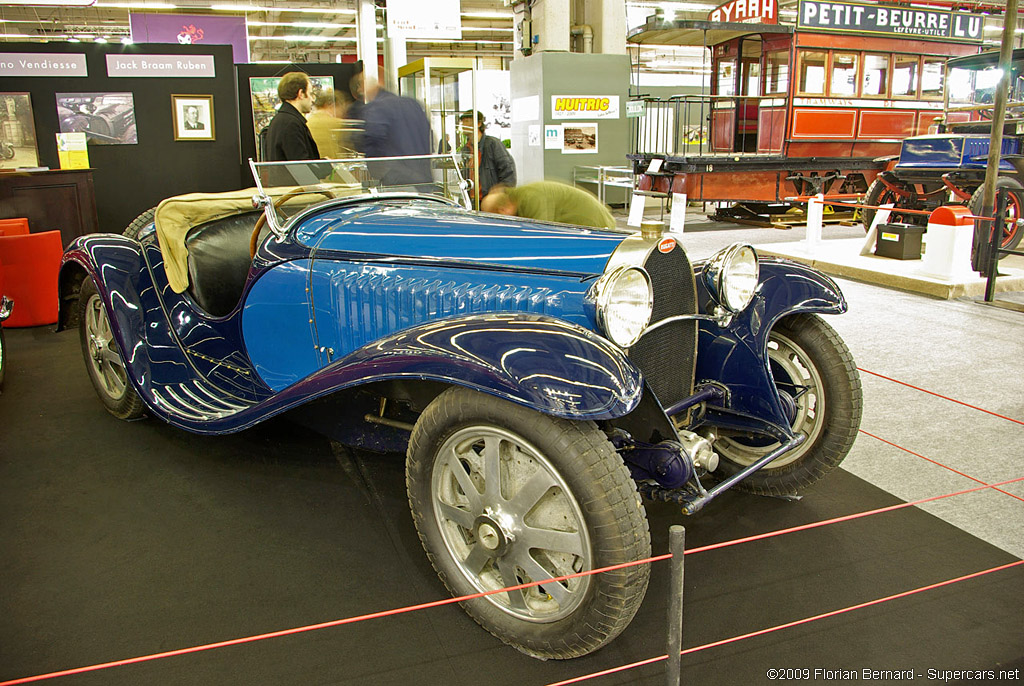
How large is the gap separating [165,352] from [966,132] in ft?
31.8

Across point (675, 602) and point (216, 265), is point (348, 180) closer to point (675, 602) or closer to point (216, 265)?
point (216, 265)

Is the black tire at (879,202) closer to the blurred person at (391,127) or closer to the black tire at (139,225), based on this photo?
the blurred person at (391,127)

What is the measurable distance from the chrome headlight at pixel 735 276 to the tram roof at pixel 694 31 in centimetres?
968

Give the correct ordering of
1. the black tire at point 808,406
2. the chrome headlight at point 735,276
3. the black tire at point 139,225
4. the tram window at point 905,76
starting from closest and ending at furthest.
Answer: the chrome headlight at point 735,276 < the black tire at point 808,406 < the black tire at point 139,225 < the tram window at point 905,76

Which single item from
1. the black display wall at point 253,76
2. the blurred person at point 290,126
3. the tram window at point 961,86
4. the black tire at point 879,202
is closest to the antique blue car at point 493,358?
the blurred person at point 290,126

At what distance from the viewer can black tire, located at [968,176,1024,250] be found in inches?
279

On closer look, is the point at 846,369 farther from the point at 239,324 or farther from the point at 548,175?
the point at 548,175

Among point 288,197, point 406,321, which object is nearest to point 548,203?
point 288,197

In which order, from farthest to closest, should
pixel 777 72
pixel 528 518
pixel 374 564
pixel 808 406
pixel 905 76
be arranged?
1. pixel 905 76
2. pixel 777 72
3. pixel 808 406
4. pixel 374 564
5. pixel 528 518

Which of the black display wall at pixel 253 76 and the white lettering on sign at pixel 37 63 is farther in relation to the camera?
the black display wall at pixel 253 76

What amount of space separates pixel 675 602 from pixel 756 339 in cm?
139

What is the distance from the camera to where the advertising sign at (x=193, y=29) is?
1380 centimetres

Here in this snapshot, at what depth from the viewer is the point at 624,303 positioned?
7.02ft

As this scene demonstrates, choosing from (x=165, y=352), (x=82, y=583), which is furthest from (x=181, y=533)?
(x=165, y=352)
